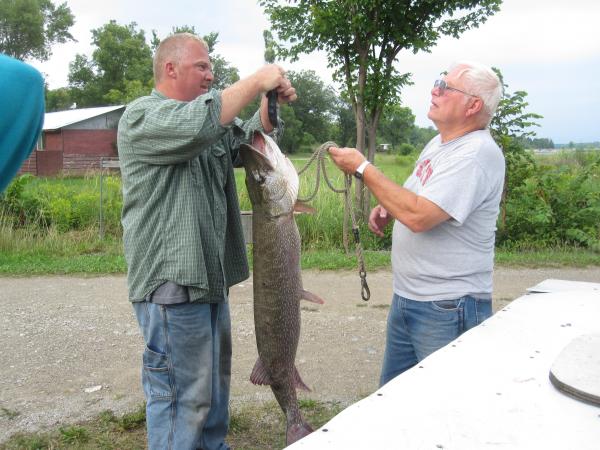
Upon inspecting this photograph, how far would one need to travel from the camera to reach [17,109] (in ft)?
4.69

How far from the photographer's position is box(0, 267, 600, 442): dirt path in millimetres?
4859

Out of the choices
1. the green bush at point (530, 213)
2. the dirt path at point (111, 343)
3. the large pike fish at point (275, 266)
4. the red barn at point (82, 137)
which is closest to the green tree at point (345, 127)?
the green bush at point (530, 213)

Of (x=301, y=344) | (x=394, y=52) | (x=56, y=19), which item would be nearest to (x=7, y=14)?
(x=56, y=19)

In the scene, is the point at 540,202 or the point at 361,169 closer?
the point at 361,169

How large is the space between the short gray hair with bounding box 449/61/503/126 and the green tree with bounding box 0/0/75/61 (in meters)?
63.3

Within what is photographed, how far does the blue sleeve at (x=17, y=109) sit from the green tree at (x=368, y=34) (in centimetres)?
868

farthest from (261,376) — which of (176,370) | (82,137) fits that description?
(82,137)

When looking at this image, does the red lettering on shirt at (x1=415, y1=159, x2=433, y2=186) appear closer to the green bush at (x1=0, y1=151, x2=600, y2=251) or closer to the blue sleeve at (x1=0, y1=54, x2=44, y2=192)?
the blue sleeve at (x1=0, y1=54, x2=44, y2=192)

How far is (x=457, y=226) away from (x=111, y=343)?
4.25 m

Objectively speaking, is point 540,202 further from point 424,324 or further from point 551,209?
point 424,324

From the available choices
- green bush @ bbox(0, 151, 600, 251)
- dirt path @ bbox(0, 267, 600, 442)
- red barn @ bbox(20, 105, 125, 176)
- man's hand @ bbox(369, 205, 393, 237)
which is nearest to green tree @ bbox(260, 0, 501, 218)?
green bush @ bbox(0, 151, 600, 251)

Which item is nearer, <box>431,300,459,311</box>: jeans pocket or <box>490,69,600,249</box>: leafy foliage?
<box>431,300,459,311</box>: jeans pocket

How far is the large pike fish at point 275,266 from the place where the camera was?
3.08 meters

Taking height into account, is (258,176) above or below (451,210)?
above
